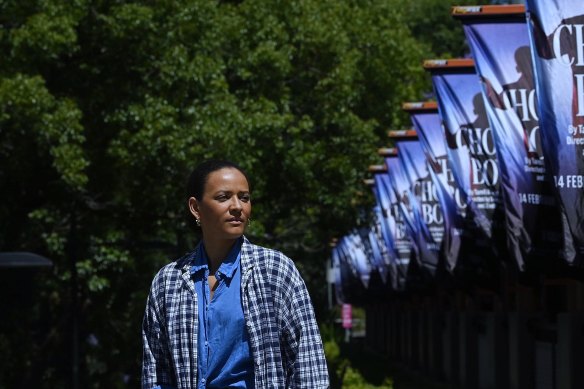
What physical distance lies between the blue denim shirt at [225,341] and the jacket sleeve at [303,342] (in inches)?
6.1

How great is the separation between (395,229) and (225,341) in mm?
27047

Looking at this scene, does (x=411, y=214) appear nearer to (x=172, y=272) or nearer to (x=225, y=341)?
(x=172, y=272)

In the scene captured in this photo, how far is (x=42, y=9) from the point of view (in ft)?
76.4

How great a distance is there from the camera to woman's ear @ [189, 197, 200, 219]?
5777 millimetres

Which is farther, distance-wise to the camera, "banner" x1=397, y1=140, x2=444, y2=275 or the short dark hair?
"banner" x1=397, y1=140, x2=444, y2=275

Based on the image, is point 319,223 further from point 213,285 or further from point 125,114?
point 213,285

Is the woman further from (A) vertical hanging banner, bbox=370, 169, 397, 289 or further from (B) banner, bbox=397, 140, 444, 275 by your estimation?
(A) vertical hanging banner, bbox=370, 169, 397, 289

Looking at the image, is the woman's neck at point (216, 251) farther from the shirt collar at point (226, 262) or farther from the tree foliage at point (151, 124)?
the tree foliage at point (151, 124)

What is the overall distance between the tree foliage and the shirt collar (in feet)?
55.4

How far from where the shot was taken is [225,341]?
549 centimetres

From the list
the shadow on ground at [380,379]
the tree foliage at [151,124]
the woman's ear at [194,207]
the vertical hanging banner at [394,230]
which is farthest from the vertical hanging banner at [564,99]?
the vertical hanging banner at [394,230]

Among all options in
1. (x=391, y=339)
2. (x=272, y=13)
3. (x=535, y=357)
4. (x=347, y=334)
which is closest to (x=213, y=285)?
(x=535, y=357)

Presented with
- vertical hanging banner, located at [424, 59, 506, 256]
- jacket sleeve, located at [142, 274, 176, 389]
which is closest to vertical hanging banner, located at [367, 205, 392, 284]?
vertical hanging banner, located at [424, 59, 506, 256]

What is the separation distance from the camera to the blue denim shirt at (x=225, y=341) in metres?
5.48
